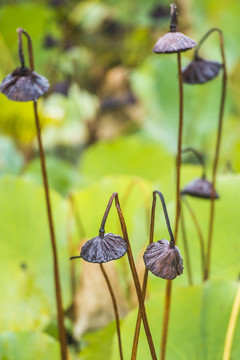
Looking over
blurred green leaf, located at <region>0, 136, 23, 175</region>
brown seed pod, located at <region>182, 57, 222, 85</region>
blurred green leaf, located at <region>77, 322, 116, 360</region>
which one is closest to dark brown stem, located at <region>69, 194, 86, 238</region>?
blurred green leaf, located at <region>77, 322, 116, 360</region>

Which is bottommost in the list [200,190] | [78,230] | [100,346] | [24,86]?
[100,346]

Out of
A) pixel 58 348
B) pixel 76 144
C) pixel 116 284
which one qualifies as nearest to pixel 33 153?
pixel 76 144

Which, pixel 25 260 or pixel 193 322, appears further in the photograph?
pixel 25 260

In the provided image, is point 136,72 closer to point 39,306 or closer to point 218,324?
point 39,306

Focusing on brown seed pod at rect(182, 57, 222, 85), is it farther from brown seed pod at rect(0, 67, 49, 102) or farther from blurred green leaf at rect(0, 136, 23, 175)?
blurred green leaf at rect(0, 136, 23, 175)

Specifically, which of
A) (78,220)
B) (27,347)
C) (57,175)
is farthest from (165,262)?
(57,175)

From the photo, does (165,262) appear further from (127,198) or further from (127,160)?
(127,160)

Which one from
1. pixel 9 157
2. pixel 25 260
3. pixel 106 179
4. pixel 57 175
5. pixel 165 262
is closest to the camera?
pixel 165 262
